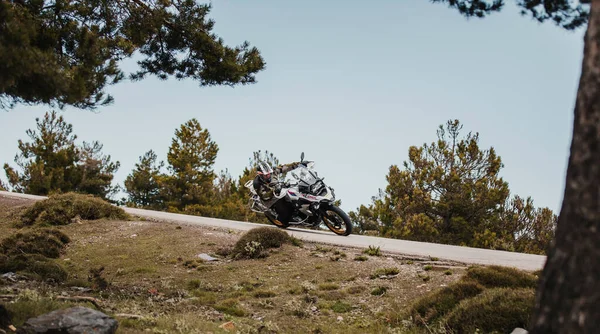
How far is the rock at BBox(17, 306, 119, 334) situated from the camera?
579cm

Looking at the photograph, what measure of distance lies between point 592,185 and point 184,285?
8.14 m

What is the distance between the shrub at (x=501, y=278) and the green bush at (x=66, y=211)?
40.4 ft

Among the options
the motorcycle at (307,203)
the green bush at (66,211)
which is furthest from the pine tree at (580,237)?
the green bush at (66,211)

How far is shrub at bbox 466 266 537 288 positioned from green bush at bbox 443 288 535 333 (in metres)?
0.79

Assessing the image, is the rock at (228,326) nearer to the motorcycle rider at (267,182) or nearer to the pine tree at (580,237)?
the pine tree at (580,237)

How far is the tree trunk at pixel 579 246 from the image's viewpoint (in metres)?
3.37

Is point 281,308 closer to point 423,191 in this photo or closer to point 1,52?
point 1,52

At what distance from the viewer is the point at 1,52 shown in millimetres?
6262

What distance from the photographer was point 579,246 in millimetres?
3422

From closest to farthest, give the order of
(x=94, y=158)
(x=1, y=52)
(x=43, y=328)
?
(x=43, y=328), (x=1, y=52), (x=94, y=158)

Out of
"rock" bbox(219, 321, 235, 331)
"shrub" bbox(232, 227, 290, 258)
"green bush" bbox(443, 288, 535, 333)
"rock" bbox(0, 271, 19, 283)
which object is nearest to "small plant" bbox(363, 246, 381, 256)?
"shrub" bbox(232, 227, 290, 258)

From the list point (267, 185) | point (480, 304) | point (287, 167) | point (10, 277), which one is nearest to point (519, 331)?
point (480, 304)

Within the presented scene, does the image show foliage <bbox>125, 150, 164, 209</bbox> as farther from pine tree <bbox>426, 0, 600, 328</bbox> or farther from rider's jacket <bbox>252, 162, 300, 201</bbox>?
pine tree <bbox>426, 0, 600, 328</bbox>

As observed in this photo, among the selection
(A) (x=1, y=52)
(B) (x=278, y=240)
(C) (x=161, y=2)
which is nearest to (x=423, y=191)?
(B) (x=278, y=240)
